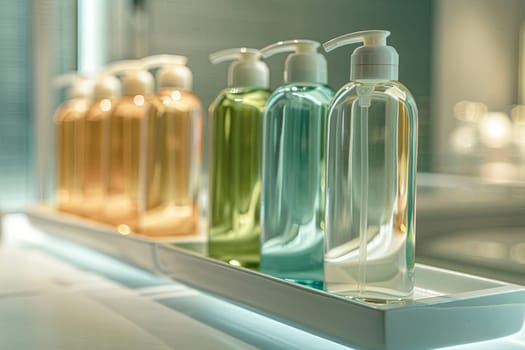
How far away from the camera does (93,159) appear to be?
1049 mm

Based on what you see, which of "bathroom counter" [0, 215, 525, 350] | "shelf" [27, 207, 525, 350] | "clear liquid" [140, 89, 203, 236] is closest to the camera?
"shelf" [27, 207, 525, 350]

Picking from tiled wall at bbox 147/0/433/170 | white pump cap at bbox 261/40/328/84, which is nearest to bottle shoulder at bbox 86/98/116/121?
tiled wall at bbox 147/0/433/170

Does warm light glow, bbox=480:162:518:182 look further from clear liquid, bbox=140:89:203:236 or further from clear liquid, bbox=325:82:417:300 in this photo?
clear liquid, bbox=140:89:203:236

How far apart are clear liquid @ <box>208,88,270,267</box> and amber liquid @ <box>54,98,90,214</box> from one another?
0.41 meters

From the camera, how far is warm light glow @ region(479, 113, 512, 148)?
0.64 metres

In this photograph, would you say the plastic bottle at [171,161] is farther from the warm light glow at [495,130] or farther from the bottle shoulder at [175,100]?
the warm light glow at [495,130]

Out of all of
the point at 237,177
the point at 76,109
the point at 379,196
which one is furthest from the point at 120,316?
the point at 76,109

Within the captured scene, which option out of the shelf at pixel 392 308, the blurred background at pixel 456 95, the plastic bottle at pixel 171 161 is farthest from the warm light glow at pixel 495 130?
the plastic bottle at pixel 171 161

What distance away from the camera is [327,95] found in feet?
2.05

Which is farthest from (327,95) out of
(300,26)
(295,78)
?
(300,26)

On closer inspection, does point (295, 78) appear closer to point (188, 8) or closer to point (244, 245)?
point (244, 245)

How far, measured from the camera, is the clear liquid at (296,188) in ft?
2.01

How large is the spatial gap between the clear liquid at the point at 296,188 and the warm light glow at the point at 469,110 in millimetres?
138

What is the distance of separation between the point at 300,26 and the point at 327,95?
242 mm
